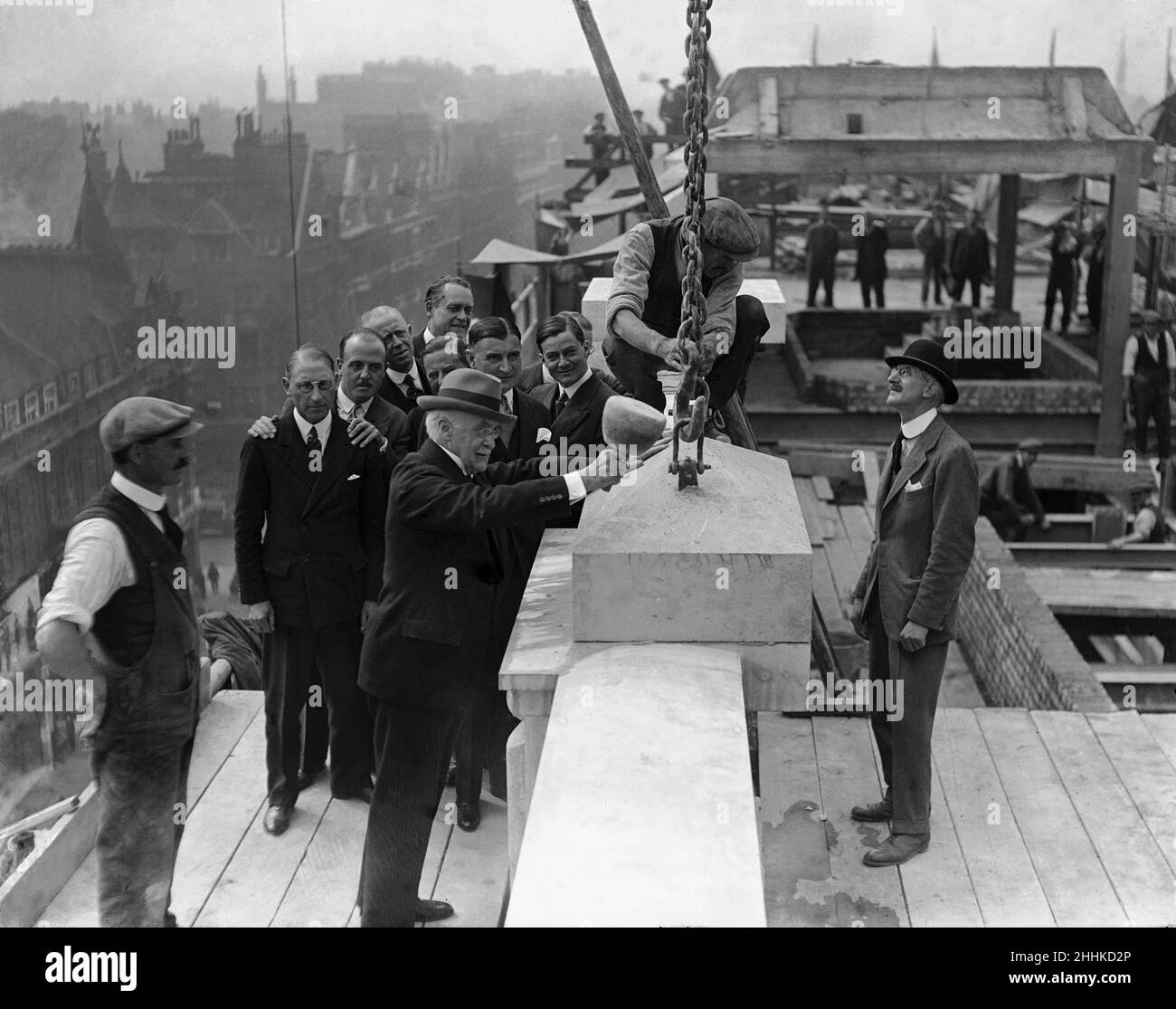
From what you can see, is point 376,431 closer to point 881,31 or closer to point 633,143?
point 633,143

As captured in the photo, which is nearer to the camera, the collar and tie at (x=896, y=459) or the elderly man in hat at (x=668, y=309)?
the collar and tie at (x=896, y=459)

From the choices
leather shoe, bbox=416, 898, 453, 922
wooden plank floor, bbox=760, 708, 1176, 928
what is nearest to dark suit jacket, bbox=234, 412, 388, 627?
leather shoe, bbox=416, 898, 453, 922

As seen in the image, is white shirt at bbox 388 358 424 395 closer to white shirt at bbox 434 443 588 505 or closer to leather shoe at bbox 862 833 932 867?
white shirt at bbox 434 443 588 505

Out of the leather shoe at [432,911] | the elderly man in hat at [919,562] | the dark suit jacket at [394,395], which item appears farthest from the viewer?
the dark suit jacket at [394,395]

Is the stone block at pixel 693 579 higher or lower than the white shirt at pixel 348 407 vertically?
lower

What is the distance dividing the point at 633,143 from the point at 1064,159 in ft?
31.9

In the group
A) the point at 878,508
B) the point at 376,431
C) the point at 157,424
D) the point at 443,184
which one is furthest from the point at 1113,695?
the point at 443,184

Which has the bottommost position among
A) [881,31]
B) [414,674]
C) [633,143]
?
[414,674]

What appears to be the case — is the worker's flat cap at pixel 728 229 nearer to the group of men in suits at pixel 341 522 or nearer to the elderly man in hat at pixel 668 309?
the elderly man in hat at pixel 668 309

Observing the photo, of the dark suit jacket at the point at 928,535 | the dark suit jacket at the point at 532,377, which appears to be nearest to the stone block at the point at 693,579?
the dark suit jacket at the point at 928,535

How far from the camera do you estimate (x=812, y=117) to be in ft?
49.9

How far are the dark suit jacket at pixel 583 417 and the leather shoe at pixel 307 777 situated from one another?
5.25 feet

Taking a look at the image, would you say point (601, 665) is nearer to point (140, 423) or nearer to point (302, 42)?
point (140, 423)

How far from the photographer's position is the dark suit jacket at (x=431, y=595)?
4020 millimetres
